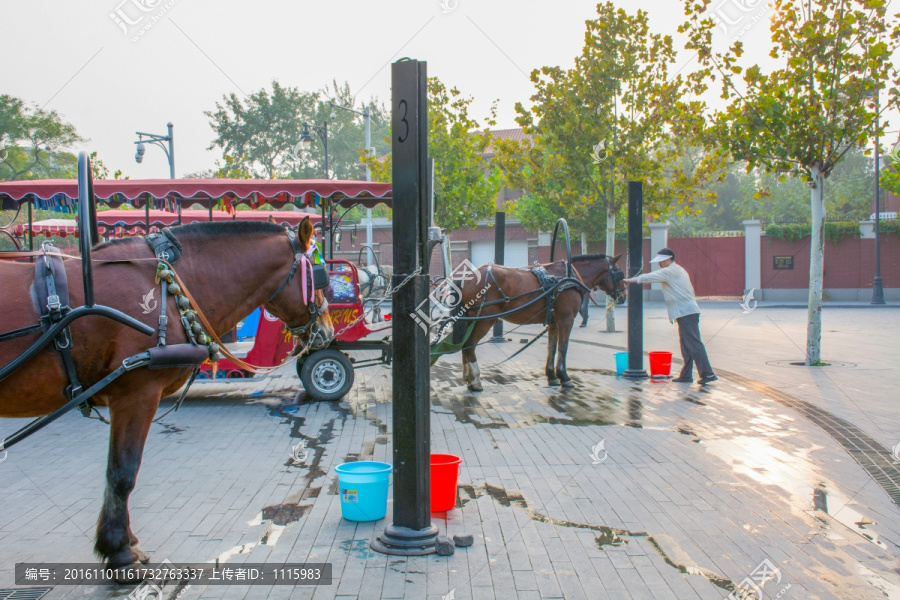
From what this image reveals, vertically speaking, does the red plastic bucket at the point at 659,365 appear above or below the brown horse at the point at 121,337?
below

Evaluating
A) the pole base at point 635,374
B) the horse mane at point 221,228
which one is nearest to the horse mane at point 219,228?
the horse mane at point 221,228

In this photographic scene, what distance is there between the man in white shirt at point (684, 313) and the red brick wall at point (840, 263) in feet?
78.8

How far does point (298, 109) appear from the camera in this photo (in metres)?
48.3

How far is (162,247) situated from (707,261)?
103 ft

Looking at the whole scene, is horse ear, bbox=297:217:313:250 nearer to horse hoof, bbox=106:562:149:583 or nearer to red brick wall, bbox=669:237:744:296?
horse hoof, bbox=106:562:149:583

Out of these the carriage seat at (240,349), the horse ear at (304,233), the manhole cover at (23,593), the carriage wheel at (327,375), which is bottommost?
the manhole cover at (23,593)

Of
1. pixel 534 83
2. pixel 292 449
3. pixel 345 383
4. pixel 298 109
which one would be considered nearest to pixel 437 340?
pixel 345 383

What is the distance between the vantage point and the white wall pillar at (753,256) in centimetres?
3142

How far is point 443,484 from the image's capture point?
4688 millimetres

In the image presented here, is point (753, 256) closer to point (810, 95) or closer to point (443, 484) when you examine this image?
point (810, 95)

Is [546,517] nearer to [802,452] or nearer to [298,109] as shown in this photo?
[802,452]

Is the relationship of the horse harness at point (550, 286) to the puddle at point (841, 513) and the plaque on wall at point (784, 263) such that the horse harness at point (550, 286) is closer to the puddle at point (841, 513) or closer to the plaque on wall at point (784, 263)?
the puddle at point (841, 513)

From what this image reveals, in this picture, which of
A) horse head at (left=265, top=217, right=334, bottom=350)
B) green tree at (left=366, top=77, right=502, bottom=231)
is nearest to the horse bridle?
horse head at (left=265, top=217, right=334, bottom=350)
